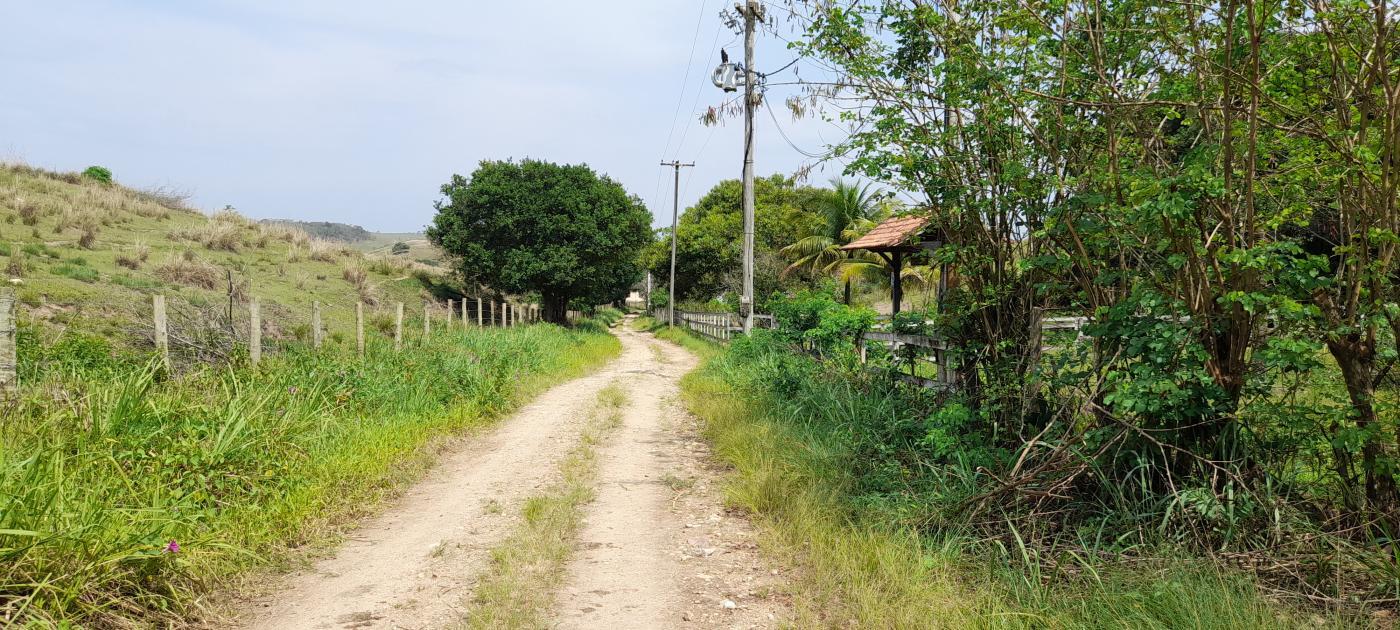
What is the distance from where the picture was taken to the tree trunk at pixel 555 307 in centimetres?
3359

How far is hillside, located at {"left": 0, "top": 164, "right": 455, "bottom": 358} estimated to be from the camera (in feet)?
40.9

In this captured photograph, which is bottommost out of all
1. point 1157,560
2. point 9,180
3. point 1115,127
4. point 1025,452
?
point 1157,560

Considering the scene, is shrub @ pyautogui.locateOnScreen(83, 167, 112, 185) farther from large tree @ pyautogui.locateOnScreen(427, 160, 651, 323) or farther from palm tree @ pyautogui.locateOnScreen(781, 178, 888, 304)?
palm tree @ pyautogui.locateOnScreen(781, 178, 888, 304)

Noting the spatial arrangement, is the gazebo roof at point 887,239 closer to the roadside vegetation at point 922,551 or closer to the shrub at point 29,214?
the roadside vegetation at point 922,551

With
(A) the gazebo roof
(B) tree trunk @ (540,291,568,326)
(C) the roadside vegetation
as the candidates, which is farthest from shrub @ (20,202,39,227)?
(C) the roadside vegetation

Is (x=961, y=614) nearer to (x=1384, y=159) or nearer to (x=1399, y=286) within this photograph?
(x=1399, y=286)

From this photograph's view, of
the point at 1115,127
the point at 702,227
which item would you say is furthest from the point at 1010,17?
the point at 702,227

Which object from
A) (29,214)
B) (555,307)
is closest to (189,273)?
(29,214)

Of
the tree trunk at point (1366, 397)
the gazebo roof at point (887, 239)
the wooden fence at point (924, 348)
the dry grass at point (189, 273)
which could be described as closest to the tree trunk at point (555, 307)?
the dry grass at point (189, 273)

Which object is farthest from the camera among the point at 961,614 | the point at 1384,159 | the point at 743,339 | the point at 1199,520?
the point at 743,339

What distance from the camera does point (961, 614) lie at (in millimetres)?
3742

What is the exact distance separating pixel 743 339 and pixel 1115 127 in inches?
437

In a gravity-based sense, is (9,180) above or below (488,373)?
above

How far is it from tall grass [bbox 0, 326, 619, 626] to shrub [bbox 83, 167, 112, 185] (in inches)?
1200
